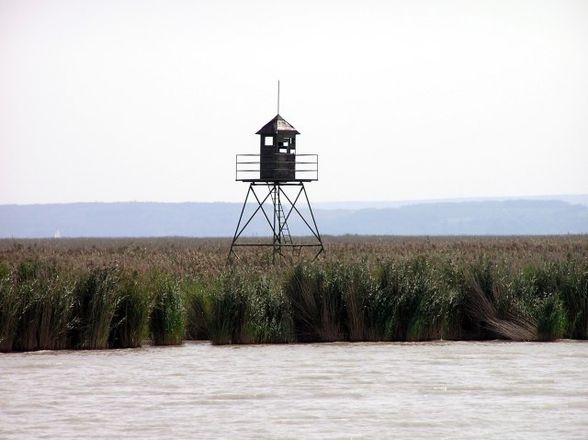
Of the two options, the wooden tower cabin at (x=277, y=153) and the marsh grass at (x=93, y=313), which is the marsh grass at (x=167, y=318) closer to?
the marsh grass at (x=93, y=313)

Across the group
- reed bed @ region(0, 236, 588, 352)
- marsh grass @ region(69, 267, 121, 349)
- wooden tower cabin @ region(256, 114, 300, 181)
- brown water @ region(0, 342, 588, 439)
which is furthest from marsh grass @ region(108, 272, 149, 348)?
wooden tower cabin @ region(256, 114, 300, 181)

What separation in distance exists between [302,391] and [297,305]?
6.32 m

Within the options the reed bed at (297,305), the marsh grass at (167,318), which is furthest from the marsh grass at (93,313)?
the marsh grass at (167,318)

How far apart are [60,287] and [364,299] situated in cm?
680


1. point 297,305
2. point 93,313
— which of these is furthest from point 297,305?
point 93,313

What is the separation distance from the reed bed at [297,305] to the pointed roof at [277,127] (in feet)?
59.3

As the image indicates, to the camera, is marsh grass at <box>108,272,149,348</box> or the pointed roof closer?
marsh grass at <box>108,272,149,348</box>

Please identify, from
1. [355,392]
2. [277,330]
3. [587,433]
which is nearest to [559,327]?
[277,330]

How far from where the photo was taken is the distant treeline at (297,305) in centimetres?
2745

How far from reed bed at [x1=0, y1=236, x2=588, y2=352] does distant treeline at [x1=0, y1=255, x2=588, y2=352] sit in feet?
0.08

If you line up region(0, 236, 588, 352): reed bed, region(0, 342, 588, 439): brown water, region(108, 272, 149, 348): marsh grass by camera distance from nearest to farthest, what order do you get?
region(0, 342, 588, 439): brown water
region(0, 236, 588, 352): reed bed
region(108, 272, 149, 348): marsh grass

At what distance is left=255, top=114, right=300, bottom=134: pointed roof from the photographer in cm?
4831

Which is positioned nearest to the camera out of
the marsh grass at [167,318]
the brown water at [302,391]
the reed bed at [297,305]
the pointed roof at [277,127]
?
the brown water at [302,391]

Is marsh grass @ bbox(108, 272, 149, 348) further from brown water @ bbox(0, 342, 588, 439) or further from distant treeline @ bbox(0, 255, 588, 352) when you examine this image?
brown water @ bbox(0, 342, 588, 439)
